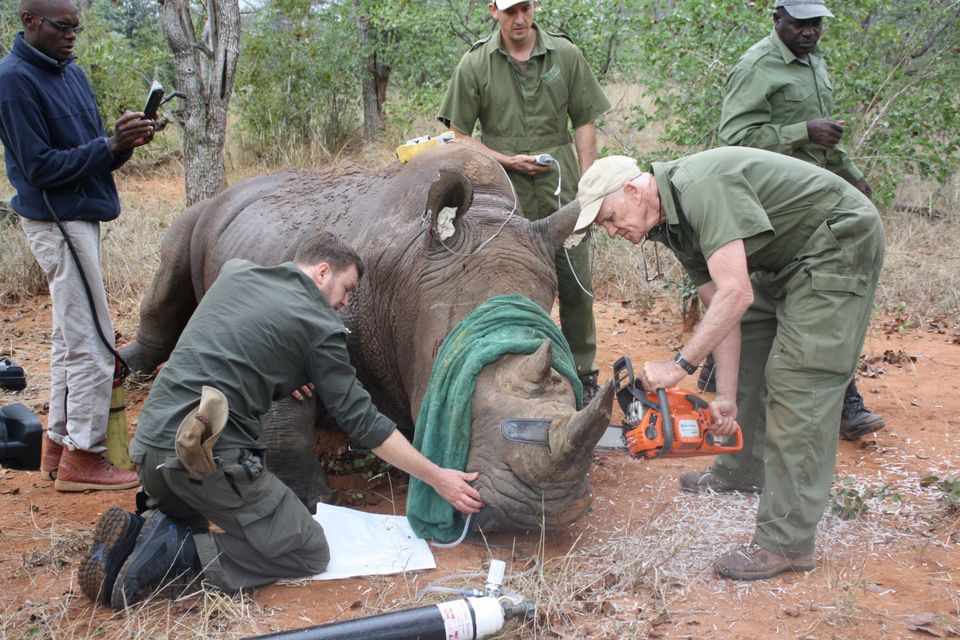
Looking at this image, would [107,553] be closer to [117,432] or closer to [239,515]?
[239,515]

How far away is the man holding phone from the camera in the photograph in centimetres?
501

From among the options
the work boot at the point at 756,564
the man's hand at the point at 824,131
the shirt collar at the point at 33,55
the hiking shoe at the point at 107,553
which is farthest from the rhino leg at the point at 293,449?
the man's hand at the point at 824,131

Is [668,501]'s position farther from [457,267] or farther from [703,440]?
[457,267]

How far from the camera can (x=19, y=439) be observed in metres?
3.29

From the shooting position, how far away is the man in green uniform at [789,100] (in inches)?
223

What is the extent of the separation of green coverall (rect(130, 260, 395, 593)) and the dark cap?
3.57 meters

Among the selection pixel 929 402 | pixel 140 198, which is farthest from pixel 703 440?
pixel 140 198

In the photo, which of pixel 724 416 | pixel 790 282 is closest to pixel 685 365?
pixel 724 416

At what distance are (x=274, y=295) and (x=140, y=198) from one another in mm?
8924

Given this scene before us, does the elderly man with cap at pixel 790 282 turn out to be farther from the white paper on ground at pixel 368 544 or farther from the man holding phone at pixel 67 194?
the man holding phone at pixel 67 194

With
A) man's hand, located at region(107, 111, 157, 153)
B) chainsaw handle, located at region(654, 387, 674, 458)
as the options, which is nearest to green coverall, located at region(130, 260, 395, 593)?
chainsaw handle, located at region(654, 387, 674, 458)

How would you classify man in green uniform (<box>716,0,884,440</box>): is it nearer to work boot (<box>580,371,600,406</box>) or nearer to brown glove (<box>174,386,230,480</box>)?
work boot (<box>580,371,600,406</box>)

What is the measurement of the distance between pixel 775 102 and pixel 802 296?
2.25m

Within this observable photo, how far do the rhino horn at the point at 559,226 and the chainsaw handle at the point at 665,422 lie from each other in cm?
132
